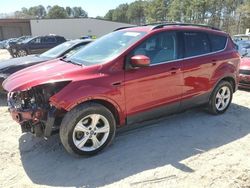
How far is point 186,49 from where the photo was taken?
500cm

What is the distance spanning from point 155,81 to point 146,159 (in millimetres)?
1229

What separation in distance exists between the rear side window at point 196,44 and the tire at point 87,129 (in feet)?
6.35

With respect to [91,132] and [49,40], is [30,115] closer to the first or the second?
[91,132]

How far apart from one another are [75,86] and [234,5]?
60.3m

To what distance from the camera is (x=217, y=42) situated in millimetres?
5629

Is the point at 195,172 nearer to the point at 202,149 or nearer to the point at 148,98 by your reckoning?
the point at 202,149

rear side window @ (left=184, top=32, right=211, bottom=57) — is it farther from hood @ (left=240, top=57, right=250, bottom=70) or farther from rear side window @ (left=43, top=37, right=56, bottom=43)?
rear side window @ (left=43, top=37, right=56, bottom=43)

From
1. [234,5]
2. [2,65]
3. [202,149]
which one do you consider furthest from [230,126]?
[234,5]

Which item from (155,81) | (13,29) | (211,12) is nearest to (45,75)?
(155,81)

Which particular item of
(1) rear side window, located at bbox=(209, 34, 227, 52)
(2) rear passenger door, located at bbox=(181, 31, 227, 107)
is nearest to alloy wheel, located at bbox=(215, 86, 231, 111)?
(2) rear passenger door, located at bbox=(181, 31, 227, 107)

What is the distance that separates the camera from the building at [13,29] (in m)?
50.6

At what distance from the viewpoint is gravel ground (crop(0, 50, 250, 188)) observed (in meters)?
3.51

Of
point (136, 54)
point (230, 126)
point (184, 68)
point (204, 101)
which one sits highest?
point (136, 54)

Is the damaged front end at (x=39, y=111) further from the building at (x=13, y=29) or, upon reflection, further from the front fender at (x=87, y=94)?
the building at (x=13, y=29)
